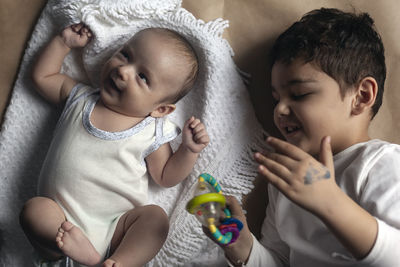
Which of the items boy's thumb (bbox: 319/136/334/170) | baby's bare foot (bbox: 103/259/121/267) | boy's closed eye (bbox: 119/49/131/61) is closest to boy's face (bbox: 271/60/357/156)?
boy's thumb (bbox: 319/136/334/170)

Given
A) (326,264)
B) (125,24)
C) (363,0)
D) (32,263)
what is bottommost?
(32,263)

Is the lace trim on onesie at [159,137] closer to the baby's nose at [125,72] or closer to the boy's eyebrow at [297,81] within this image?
the baby's nose at [125,72]

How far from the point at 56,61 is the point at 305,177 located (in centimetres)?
71

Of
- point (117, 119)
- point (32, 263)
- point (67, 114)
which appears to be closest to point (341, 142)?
point (117, 119)

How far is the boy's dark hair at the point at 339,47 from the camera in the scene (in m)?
1.02

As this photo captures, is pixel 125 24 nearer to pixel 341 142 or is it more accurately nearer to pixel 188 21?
pixel 188 21

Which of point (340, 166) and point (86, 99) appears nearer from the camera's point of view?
point (340, 166)

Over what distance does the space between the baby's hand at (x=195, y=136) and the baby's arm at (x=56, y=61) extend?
336 millimetres

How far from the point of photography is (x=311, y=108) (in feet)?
3.32

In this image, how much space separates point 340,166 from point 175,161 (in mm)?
399

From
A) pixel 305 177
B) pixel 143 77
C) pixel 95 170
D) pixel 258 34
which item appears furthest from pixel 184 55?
pixel 305 177

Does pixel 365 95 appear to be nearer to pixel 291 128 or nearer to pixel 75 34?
pixel 291 128

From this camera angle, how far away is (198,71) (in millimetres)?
1191

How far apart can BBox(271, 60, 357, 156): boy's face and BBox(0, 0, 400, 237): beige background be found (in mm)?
186
